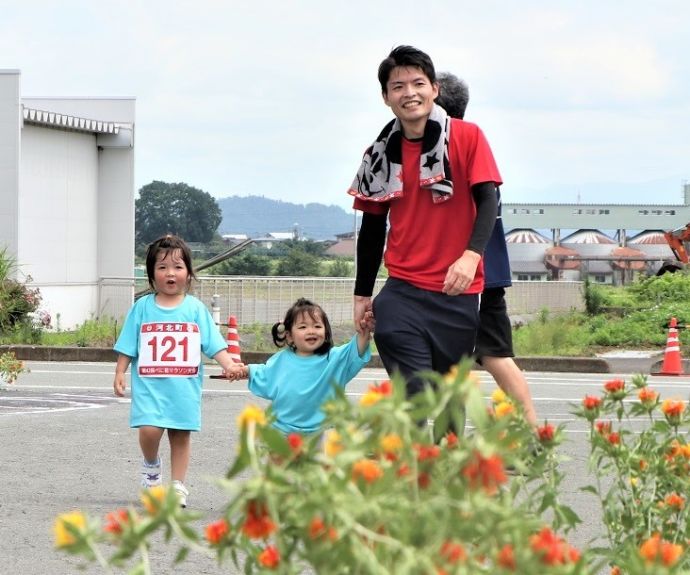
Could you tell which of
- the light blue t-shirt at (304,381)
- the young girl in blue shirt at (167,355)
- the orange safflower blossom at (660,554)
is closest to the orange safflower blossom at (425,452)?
the orange safflower blossom at (660,554)

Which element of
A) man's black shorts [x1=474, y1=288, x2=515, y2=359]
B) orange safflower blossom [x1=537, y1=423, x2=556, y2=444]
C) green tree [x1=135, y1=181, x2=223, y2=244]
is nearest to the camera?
orange safflower blossom [x1=537, y1=423, x2=556, y2=444]

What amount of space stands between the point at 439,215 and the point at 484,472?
3.90 m

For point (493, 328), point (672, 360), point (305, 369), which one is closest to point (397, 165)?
point (305, 369)

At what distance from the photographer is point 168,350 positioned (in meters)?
7.29

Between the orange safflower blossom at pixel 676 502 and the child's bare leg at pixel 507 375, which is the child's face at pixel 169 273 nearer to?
the child's bare leg at pixel 507 375

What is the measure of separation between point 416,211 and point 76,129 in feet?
81.3

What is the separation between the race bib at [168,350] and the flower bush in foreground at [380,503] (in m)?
4.77

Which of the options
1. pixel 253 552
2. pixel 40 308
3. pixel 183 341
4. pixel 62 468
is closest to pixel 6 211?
pixel 40 308

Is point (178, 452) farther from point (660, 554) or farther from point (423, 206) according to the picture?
point (660, 554)

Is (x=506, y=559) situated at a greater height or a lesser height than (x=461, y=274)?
lesser

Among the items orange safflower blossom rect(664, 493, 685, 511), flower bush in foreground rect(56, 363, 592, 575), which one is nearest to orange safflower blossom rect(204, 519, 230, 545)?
flower bush in foreground rect(56, 363, 592, 575)

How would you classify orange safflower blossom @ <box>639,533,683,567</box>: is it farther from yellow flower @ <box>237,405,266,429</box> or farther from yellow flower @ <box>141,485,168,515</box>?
yellow flower @ <box>141,485,168,515</box>

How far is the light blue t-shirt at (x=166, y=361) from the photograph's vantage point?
7246 millimetres

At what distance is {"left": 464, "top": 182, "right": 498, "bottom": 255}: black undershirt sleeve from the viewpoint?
19.2ft
